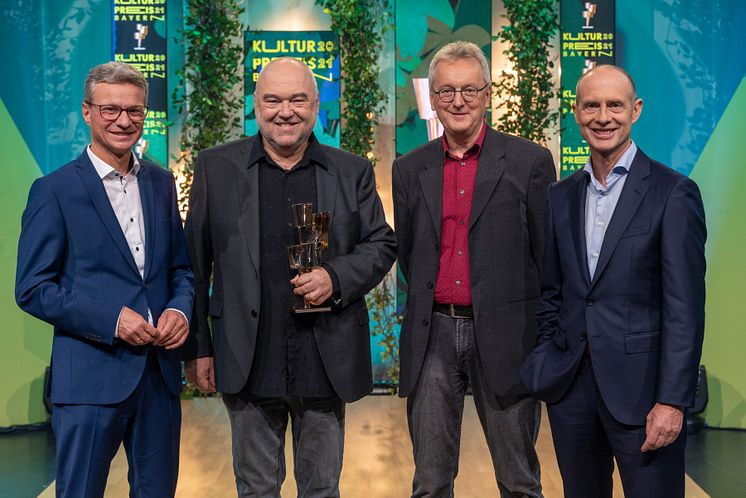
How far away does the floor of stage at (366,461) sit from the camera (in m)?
4.43

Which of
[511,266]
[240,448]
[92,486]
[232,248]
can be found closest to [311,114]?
[232,248]

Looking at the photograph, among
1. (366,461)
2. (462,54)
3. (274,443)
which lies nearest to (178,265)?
(274,443)

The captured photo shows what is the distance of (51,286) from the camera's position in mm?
2615

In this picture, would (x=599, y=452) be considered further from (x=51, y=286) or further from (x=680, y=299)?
(x=51, y=286)

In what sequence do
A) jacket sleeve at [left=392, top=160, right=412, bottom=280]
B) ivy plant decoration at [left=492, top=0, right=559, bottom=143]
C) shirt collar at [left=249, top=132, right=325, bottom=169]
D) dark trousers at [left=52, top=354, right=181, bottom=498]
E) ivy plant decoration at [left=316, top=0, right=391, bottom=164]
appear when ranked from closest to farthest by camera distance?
dark trousers at [left=52, top=354, right=181, bottom=498]
shirt collar at [left=249, top=132, right=325, bottom=169]
jacket sleeve at [left=392, top=160, right=412, bottom=280]
ivy plant decoration at [left=492, top=0, right=559, bottom=143]
ivy plant decoration at [left=316, top=0, right=391, bottom=164]

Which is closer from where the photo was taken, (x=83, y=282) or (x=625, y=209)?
(x=625, y=209)

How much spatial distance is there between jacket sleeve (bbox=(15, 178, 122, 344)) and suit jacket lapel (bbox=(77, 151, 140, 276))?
0.11 metres

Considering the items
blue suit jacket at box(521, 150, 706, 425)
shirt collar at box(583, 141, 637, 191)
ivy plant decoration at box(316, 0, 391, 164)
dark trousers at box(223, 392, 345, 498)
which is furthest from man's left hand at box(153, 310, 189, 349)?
ivy plant decoration at box(316, 0, 391, 164)

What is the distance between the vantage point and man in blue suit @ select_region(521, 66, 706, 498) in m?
2.47

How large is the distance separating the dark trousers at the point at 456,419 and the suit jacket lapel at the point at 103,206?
3.54 ft

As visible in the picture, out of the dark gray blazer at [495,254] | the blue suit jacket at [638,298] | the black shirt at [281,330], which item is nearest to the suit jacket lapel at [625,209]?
the blue suit jacket at [638,298]

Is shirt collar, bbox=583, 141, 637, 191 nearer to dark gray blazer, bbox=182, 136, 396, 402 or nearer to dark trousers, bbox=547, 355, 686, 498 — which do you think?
dark trousers, bbox=547, 355, 686, 498

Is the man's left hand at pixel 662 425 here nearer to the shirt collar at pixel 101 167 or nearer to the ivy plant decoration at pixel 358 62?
the shirt collar at pixel 101 167

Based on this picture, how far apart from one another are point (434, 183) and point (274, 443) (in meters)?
1.08
